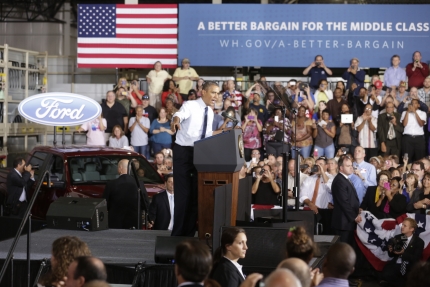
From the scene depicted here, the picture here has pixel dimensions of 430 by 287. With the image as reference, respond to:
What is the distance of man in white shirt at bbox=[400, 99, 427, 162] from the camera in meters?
17.3

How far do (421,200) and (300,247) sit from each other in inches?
270

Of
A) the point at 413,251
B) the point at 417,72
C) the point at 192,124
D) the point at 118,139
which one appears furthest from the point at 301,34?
the point at 192,124

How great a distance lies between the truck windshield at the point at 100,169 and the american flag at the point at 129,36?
724 centimetres

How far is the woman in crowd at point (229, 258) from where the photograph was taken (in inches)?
271

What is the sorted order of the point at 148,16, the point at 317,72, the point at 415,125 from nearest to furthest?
the point at 415,125 → the point at 317,72 → the point at 148,16

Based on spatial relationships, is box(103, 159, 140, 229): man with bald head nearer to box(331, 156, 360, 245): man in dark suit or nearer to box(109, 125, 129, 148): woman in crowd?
box(331, 156, 360, 245): man in dark suit

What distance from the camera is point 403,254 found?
11.5 m

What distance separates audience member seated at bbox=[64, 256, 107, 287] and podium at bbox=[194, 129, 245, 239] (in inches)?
124

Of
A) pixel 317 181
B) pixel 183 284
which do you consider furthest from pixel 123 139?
pixel 183 284

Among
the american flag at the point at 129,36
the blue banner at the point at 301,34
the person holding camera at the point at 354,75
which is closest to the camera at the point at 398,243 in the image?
the person holding camera at the point at 354,75

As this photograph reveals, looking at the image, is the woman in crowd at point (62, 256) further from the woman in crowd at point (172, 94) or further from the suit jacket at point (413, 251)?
the woman in crowd at point (172, 94)

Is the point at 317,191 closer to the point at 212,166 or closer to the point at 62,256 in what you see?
the point at 212,166

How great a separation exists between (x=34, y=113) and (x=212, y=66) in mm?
9077

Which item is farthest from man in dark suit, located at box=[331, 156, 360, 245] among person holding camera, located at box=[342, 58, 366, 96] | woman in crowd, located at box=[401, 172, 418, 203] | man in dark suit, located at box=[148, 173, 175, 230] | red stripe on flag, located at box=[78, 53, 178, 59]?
red stripe on flag, located at box=[78, 53, 178, 59]
